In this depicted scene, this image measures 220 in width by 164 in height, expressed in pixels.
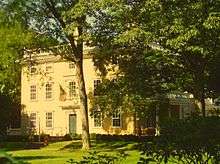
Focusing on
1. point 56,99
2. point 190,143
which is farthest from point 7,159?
point 56,99

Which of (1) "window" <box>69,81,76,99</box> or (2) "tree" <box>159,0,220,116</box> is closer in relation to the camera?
(2) "tree" <box>159,0,220,116</box>

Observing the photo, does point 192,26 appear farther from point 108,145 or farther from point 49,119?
point 49,119

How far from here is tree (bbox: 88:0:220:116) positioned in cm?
2831

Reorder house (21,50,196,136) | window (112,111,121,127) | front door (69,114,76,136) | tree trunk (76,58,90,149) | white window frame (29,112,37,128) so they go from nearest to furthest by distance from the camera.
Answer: tree trunk (76,58,90,149) → window (112,111,121,127) → house (21,50,196,136) → front door (69,114,76,136) → white window frame (29,112,37,128)

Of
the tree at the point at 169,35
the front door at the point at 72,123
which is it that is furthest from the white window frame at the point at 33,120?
the tree at the point at 169,35

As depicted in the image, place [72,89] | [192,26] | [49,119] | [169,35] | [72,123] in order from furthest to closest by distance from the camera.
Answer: [49,119] → [72,123] → [72,89] → [169,35] → [192,26]

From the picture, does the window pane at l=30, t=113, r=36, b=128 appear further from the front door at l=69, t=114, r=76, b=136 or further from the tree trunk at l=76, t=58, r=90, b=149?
the tree trunk at l=76, t=58, r=90, b=149

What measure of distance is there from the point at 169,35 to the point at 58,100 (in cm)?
3082

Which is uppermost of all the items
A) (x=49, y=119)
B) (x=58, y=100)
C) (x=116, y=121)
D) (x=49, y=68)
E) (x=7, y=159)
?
(x=49, y=68)

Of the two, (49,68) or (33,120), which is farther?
(33,120)

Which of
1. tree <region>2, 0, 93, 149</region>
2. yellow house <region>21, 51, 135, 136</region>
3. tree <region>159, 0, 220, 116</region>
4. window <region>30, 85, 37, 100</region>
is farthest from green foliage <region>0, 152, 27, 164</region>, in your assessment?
window <region>30, 85, 37, 100</region>

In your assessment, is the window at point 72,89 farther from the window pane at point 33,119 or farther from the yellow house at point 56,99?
the window pane at point 33,119

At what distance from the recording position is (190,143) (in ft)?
31.1

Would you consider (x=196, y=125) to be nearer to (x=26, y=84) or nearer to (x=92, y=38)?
(x=92, y=38)
